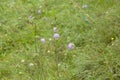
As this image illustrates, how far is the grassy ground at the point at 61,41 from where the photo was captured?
258 cm

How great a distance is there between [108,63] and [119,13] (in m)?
0.69

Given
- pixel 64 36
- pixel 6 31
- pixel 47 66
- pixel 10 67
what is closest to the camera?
pixel 47 66

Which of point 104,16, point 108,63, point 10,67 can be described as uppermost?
point 104,16

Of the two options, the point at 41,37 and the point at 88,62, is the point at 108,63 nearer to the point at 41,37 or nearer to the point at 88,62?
the point at 88,62

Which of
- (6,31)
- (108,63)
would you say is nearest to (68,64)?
(108,63)

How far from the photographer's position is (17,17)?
3922mm

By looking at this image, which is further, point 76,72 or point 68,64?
point 68,64

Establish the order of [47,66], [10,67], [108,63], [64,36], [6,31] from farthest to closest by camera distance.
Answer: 1. [6,31]
2. [64,36]
3. [10,67]
4. [47,66]
5. [108,63]

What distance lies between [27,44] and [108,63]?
1.13 meters

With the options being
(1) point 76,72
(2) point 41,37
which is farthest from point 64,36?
(1) point 76,72

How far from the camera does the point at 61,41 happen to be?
3.21 m

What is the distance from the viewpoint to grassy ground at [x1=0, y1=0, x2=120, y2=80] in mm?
2582

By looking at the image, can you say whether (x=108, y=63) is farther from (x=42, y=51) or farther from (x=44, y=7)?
(x=44, y=7)

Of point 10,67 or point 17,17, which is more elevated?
point 17,17
